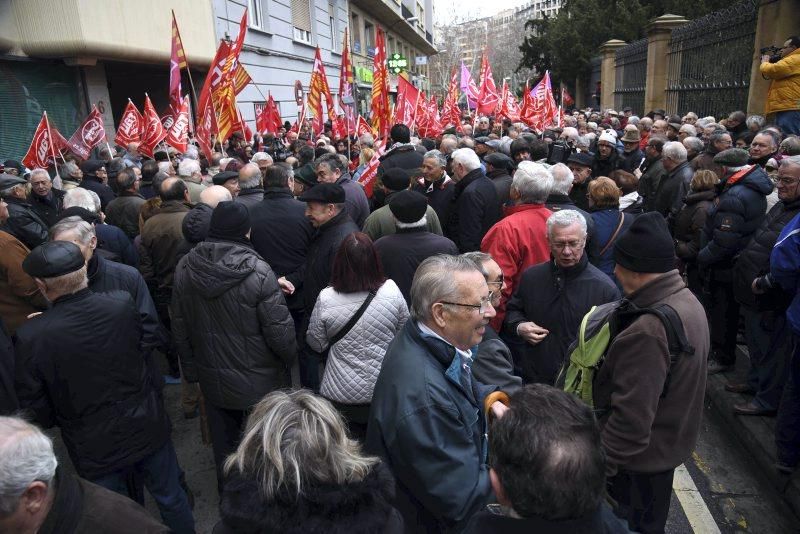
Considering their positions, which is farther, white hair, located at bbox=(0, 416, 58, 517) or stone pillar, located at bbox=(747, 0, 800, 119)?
stone pillar, located at bbox=(747, 0, 800, 119)

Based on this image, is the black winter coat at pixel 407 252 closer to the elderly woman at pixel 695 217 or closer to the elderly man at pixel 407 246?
the elderly man at pixel 407 246

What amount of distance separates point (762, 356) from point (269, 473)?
4.23 metres

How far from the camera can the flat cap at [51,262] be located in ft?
8.53

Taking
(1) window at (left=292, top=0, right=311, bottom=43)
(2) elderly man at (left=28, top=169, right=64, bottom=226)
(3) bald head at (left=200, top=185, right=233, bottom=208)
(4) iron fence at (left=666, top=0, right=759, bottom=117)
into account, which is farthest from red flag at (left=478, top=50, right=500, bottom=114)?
(1) window at (left=292, top=0, right=311, bottom=43)

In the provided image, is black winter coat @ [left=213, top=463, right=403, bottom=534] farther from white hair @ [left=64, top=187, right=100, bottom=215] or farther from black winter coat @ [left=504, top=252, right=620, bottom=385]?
white hair @ [left=64, top=187, right=100, bottom=215]

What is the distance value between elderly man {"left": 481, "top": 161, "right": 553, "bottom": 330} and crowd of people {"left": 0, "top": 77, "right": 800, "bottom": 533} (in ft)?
0.05

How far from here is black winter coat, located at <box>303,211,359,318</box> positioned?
13.5ft

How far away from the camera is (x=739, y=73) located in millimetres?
10961

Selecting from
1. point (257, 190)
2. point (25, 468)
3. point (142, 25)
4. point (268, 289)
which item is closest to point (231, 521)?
point (25, 468)

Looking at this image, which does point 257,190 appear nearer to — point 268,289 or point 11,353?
point 268,289

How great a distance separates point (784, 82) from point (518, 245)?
22.7ft

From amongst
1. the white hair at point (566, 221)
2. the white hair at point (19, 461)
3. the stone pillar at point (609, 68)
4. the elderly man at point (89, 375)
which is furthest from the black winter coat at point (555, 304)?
the stone pillar at point (609, 68)

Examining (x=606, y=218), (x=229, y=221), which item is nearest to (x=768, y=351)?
(x=606, y=218)

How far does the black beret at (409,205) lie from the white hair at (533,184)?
2.40 ft
